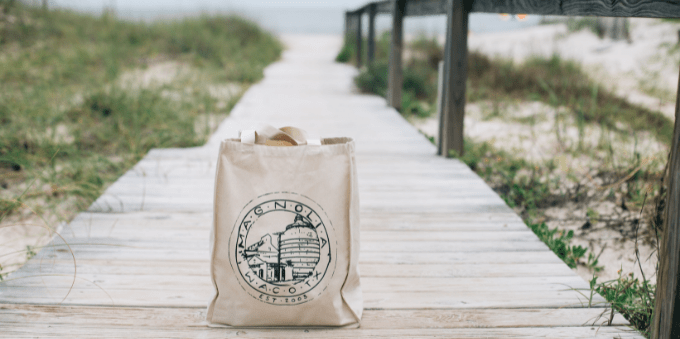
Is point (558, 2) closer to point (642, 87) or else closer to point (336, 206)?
point (336, 206)

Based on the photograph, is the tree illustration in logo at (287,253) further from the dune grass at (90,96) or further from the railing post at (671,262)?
the dune grass at (90,96)

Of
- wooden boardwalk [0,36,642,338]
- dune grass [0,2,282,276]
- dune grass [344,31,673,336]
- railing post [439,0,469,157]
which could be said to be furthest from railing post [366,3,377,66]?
wooden boardwalk [0,36,642,338]

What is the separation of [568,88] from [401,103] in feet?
7.59

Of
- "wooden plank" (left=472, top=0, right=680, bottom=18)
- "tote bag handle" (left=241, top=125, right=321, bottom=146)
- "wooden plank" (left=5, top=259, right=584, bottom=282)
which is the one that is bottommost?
"wooden plank" (left=5, top=259, right=584, bottom=282)

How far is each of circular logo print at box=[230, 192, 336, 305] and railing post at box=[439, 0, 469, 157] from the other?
81.8 inches

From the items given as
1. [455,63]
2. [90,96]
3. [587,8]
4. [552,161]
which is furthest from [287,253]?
[90,96]

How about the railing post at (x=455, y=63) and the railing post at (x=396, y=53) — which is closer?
the railing post at (x=455, y=63)

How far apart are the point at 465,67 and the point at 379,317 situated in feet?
6.85

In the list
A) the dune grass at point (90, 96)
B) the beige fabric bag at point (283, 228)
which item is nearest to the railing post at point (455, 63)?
the dune grass at point (90, 96)

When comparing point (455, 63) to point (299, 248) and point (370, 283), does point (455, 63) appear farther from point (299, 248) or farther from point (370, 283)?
point (299, 248)

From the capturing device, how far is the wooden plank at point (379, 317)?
1.41 meters

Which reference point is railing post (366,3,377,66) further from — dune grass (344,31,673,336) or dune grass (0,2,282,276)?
dune grass (0,2,282,276)

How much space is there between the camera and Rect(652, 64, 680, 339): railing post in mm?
1019

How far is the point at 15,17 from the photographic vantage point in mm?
7816
